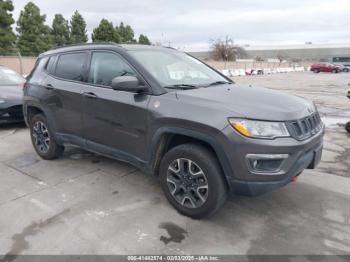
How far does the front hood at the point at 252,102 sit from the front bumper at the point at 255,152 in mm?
219

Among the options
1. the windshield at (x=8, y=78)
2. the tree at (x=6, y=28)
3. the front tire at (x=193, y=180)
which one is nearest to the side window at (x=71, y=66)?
the front tire at (x=193, y=180)

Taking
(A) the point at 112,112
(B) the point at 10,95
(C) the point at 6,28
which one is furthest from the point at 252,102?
(C) the point at 6,28

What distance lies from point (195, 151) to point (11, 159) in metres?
3.68

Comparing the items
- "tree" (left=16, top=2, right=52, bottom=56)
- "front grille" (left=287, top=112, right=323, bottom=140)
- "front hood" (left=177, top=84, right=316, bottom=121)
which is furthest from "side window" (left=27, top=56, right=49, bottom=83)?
"tree" (left=16, top=2, right=52, bottom=56)

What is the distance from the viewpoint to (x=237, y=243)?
116 inches

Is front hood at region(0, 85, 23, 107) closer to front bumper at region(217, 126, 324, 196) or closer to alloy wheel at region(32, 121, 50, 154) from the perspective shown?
Result: alloy wheel at region(32, 121, 50, 154)

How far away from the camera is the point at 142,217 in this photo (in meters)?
3.38

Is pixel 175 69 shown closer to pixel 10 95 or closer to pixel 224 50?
pixel 10 95

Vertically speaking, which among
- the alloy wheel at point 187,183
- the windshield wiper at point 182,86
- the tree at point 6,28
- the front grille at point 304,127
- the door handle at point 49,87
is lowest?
the alloy wheel at point 187,183

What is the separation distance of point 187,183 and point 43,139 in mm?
2930

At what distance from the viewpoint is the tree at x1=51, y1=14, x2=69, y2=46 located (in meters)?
36.9

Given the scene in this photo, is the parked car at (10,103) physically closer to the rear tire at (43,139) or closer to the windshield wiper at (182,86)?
the rear tire at (43,139)

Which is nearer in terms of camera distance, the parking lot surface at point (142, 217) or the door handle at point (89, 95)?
the parking lot surface at point (142, 217)

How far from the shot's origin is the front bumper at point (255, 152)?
2.79m
